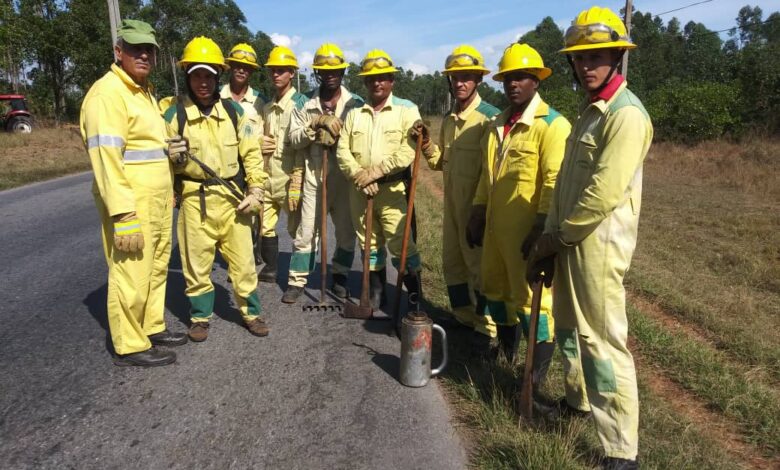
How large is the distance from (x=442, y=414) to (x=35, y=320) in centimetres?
348

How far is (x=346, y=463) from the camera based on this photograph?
9.22 ft

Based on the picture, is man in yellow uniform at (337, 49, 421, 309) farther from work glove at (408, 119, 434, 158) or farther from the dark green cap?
the dark green cap

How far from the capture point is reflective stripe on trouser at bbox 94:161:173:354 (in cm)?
371

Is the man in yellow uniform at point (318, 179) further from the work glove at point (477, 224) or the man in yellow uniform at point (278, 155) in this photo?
the work glove at point (477, 224)

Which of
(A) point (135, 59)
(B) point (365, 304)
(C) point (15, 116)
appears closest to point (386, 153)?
(B) point (365, 304)

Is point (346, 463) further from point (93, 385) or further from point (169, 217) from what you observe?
point (169, 217)

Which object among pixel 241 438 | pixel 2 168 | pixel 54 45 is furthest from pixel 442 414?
pixel 54 45

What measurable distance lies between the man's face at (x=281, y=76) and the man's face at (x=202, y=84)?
5.18ft

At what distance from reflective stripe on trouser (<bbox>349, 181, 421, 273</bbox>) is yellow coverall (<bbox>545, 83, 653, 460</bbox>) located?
2279 mm

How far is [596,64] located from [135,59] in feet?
9.57

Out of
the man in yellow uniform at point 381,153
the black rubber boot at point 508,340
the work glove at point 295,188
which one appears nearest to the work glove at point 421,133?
the man in yellow uniform at point 381,153

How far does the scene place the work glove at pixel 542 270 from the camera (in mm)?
2979

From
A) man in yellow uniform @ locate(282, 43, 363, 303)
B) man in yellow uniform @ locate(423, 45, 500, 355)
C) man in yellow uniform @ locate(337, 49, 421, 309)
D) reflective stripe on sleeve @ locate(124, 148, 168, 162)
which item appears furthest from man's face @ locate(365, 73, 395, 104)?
reflective stripe on sleeve @ locate(124, 148, 168, 162)

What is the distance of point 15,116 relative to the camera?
22.0m
